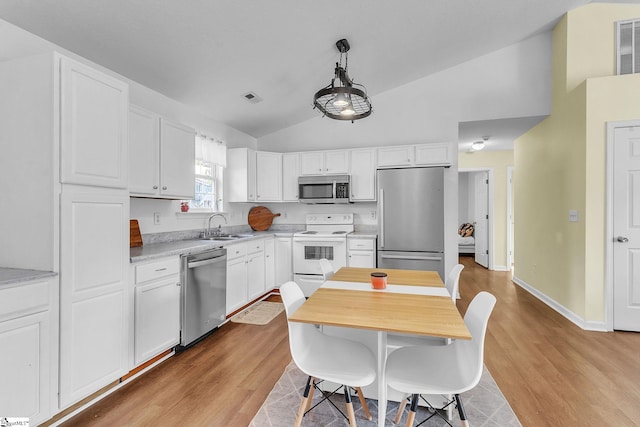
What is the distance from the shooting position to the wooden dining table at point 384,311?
136 cm

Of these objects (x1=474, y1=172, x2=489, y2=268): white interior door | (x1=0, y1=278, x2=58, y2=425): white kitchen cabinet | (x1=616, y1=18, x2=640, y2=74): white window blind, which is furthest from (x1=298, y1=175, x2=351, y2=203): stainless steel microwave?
(x1=474, y1=172, x2=489, y2=268): white interior door

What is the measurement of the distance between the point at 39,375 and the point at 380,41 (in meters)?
3.91

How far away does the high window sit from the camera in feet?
12.8

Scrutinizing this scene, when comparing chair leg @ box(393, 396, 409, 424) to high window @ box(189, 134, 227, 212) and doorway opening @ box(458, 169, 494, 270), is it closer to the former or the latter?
high window @ box(189, 134, 227, 212)

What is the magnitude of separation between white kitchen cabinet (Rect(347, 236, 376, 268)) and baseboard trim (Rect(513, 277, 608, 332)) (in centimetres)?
227

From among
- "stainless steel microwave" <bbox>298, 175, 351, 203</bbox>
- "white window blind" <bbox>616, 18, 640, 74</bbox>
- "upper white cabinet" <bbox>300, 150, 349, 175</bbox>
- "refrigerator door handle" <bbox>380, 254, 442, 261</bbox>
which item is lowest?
"refrigerator door handle" <bbox>380, 254, 442, 261</bbox>

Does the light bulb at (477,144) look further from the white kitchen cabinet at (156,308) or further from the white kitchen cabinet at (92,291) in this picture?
the white kitchen cabinet at (92,291)

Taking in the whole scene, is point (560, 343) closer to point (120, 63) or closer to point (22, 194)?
point (22, 194)

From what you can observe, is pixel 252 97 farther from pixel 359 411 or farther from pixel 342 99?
pixel 359 411

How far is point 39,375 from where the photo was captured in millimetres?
1648

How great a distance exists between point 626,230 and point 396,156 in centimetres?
258

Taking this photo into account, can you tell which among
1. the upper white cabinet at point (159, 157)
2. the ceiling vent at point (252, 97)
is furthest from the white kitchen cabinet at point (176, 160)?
the ceiling vent at point (252, 97)

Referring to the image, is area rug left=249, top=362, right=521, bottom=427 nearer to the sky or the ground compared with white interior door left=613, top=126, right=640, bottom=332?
nearer to the ground

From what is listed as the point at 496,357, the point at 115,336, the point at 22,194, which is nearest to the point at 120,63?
the point at 22,194
